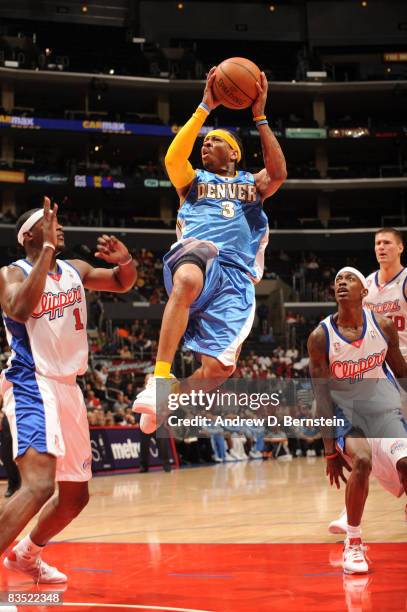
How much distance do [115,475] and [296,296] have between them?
56.7 feet

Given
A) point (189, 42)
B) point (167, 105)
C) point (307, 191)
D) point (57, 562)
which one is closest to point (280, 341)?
point (307, 191)

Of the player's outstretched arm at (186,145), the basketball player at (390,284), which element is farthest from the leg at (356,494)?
the player's outstretched arm at (186,145)

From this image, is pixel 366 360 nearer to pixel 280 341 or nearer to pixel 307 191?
pixel 280 341

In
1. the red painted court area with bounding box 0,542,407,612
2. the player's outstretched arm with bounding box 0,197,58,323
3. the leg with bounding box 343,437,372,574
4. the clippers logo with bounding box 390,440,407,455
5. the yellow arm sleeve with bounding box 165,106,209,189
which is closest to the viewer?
the player's outstretched arm with bounding box 0,197,58,323

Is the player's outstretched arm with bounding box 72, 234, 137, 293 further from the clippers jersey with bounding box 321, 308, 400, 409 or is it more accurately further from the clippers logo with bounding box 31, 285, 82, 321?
the clippers jersey with bounding box 321, 308, 400, 409

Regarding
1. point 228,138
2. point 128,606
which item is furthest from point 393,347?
point 128,606

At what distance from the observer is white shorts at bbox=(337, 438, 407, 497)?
6.05 m

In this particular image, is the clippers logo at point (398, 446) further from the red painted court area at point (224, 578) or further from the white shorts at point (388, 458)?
the red painted court area at point (224, 578)

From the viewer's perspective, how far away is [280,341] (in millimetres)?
28250

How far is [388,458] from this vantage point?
611 centimetres

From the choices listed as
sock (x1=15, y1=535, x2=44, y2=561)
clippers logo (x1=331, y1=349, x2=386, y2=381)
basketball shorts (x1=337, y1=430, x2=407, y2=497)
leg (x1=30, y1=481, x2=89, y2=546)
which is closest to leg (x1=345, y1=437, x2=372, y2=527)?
basketball shorts (x1=337, y1=430, x2=407, y2=497)

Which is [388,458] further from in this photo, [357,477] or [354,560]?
[354,560]

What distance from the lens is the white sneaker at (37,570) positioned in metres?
5.48

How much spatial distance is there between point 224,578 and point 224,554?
1.05 metres
